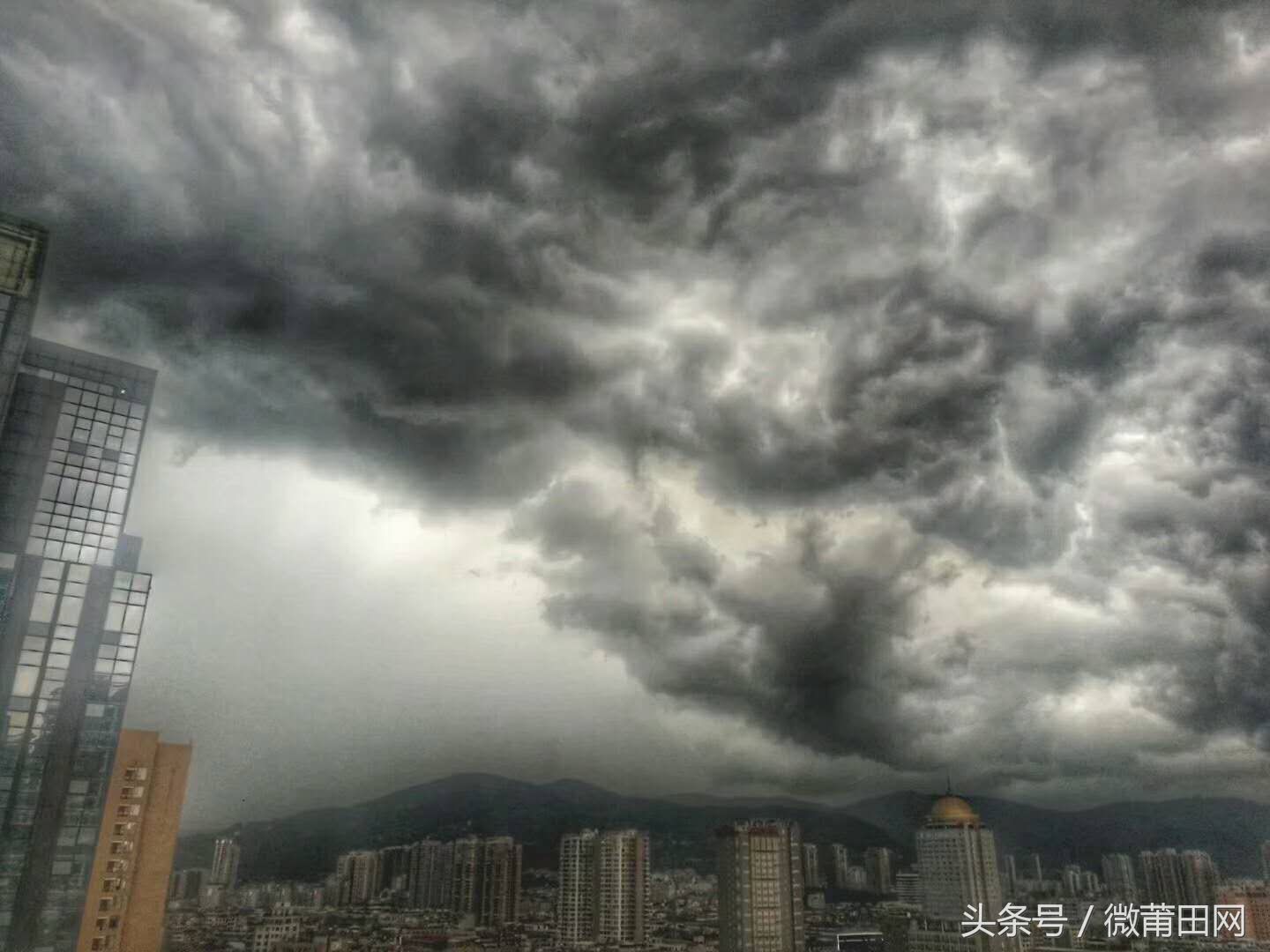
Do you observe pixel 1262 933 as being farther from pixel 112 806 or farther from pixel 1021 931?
pixel 112 806

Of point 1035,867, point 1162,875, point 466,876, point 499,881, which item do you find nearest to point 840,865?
point 1035,867

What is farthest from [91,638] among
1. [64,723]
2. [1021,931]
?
[1021,931]

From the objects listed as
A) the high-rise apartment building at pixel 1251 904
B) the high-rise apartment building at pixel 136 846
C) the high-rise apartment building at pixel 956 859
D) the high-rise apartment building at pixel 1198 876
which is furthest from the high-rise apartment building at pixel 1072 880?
the high-rise apartment building at pixel 136 846

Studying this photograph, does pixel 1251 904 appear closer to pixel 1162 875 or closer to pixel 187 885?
pixel 1162 875

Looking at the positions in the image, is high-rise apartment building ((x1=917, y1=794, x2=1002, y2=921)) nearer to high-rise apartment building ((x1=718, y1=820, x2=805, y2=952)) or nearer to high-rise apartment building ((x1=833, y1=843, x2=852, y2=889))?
high-rise apartment building ((x1=833, y1=843, x2=852, y2=889))

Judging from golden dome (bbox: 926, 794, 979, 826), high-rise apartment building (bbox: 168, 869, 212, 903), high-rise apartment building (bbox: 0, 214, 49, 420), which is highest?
high-rise apartment building (bbox: 0, 214, 49, 420)

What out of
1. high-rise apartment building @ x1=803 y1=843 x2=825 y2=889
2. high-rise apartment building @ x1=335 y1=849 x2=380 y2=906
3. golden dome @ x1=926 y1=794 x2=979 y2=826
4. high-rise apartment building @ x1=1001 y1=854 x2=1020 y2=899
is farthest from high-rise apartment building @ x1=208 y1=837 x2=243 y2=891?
high-rise apartment building @ x1=1001 y1=854 x2=1020 y2=899

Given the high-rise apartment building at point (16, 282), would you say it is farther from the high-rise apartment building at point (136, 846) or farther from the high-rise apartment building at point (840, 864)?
the high-rise apartment building at point (840, 864)
